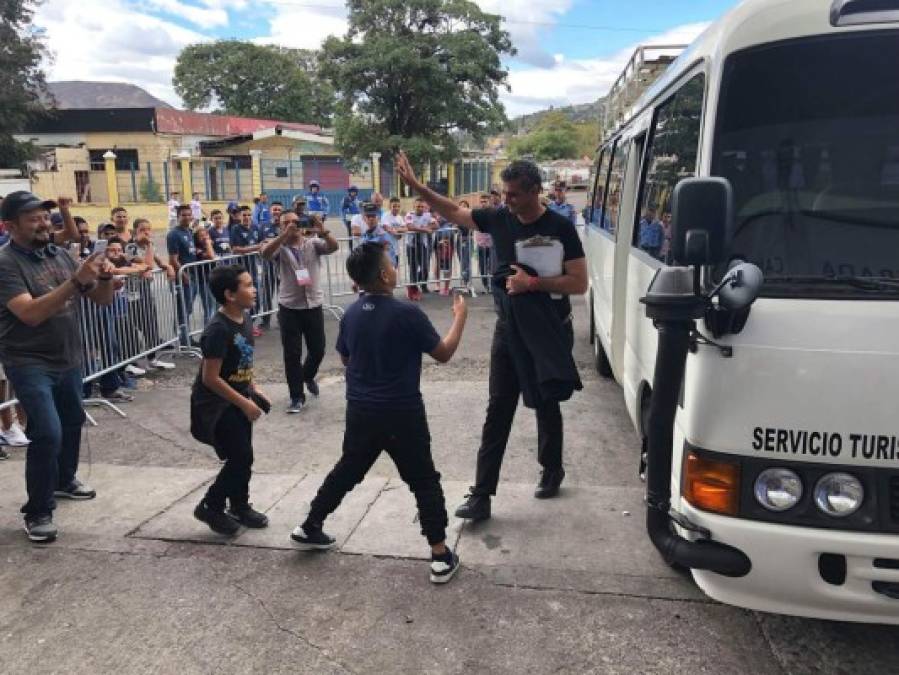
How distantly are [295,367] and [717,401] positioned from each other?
184 inches

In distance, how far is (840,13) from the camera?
2750 millimetres

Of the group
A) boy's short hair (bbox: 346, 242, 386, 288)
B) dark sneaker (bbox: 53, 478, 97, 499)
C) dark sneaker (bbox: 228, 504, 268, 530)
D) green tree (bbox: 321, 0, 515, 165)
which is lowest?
dark sneaker (bbox: 53, 478, 97, 499)

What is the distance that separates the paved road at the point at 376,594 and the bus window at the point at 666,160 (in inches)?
63.6

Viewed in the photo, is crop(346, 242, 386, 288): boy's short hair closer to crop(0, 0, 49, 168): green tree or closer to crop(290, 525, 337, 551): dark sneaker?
crop(290, 525, 337, 551): dark sneaker

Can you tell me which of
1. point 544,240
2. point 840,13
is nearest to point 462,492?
point 544,240

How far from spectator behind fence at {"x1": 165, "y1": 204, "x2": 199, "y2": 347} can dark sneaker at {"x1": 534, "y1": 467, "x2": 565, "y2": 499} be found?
5598 mm

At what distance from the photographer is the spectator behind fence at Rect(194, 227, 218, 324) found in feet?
29.8

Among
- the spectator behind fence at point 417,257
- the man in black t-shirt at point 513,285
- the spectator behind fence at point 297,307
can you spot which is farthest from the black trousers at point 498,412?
the spectator behind fence at point 417,257

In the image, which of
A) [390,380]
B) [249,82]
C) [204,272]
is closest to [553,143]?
[249,82]

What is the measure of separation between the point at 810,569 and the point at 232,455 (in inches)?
114

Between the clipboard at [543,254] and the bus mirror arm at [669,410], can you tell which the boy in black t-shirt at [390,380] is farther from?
the bus mirror arm at [669,410]

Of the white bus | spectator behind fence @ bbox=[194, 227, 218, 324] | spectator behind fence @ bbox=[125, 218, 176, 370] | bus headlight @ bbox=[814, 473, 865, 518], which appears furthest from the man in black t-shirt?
→ spectator behind fence @ bbox=[194, 227, 218, 324]

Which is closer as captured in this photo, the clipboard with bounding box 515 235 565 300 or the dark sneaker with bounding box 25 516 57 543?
the clipboard with bounding box 515 235 565 300

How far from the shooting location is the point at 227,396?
3926 mm
